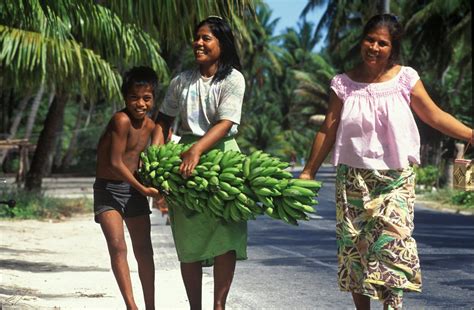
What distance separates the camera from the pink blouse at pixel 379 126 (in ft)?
18.1

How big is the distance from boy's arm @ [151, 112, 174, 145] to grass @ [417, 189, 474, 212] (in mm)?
19842

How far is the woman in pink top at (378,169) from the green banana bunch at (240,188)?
0.24 m

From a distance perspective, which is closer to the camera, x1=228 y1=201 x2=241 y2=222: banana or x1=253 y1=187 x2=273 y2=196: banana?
x1=253 y1=187 x2=273 y2=196: banana

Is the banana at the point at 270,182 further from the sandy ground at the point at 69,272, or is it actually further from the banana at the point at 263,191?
the sandy ground at the point at 69,272

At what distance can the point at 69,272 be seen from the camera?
34.2 feet

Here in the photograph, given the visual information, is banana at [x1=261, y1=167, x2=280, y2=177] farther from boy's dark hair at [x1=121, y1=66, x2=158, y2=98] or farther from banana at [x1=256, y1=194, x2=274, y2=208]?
boy's dark hair at [x1=121, y1=66, x2=158, y2=98]

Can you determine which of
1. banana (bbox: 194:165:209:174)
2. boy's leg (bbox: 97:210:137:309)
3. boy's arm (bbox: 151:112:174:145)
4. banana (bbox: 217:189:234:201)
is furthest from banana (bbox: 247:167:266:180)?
boy's leg (bbox: 97:210:137:309)

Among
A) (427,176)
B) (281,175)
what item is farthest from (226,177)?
(427,176)

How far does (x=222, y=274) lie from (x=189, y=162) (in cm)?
68

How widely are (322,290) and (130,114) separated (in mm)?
3541

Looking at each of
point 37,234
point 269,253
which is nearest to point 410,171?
point 269,253

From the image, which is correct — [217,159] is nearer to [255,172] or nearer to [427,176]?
[255,172]

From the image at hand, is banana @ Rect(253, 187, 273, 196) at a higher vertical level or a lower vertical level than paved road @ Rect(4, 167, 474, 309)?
higher

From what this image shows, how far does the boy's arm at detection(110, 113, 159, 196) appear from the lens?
19.8ft
